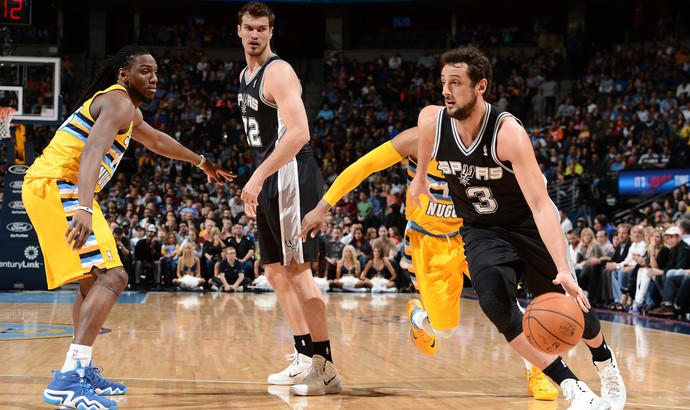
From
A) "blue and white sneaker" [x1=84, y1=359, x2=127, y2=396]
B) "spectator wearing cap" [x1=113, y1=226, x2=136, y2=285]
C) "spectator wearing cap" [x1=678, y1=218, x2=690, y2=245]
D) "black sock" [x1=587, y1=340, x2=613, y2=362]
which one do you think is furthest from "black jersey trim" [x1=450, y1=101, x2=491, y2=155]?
"spectator wearing cap" [x1=113, y1=226, x2=136, y2=285]

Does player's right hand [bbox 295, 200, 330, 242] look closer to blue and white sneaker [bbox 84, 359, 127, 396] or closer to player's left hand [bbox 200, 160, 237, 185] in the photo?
player's left hand [bbox 200, 160, 237, 185]

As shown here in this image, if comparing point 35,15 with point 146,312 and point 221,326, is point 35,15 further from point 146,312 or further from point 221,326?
point 221,326

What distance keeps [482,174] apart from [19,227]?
411 inches

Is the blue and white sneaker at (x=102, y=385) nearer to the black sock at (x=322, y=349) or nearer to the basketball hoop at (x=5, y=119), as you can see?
the black sock at (x=322, y=349)

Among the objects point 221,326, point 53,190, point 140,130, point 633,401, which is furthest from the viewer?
point 221,326

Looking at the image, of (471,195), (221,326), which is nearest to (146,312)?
(221,326)

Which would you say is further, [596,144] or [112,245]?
[596,144]

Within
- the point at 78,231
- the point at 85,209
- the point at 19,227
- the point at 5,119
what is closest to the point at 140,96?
the point at 85,209

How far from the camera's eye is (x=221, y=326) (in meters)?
8.33

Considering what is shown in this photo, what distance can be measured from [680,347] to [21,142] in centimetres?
1051

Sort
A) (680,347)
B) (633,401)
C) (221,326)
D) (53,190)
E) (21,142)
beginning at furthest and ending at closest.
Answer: (21,142) < (221,326) < (680,347) < (633,401) < (53,190)

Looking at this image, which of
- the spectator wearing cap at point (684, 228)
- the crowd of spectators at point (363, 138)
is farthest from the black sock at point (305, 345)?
the crowd of spectators at point (363, 138)

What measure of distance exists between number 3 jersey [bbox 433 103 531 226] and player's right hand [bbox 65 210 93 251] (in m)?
1.78

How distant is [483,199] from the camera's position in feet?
14.0
